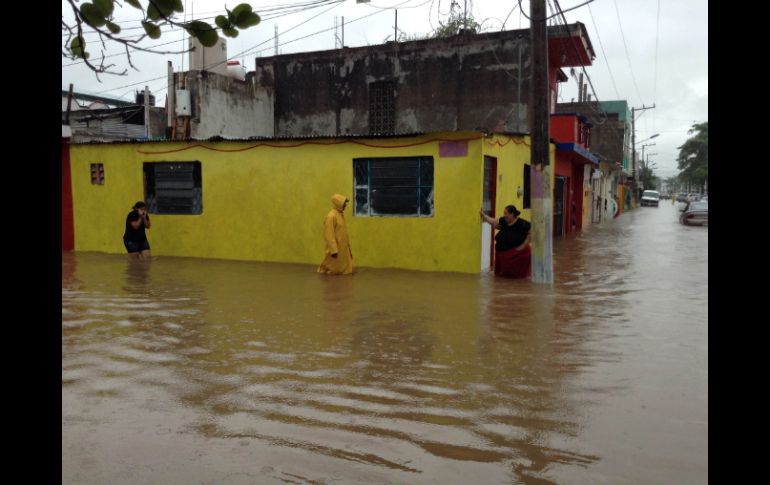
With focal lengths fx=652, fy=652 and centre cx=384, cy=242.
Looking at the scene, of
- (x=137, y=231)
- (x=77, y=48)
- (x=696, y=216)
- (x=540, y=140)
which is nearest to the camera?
(x=77, y=48)

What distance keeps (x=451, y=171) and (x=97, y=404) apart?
8130 millimetres

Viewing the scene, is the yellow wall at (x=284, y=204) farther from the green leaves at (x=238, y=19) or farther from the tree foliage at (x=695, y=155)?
the tree foliage at (x=695, y=155)

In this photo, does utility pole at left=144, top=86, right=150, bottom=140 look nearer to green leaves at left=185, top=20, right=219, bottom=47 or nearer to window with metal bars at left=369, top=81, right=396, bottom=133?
window with metal bars at left=369, top=81, right=396, bottom=133

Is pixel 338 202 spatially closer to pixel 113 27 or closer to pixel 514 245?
pixel 514 245

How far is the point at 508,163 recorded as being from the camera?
13.1 meters

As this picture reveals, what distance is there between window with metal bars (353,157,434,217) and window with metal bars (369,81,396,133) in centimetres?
908

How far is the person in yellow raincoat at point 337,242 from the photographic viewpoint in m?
11.1

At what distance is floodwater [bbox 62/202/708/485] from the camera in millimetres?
3570

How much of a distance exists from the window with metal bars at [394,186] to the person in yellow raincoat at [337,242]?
1.20 m

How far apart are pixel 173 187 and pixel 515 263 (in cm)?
780

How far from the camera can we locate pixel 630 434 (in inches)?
157

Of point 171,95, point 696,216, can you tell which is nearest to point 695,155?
point 696,216

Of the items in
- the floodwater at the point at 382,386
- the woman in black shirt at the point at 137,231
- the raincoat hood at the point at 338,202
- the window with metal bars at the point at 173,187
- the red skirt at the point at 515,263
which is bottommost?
the floodwater at the point at 382,386

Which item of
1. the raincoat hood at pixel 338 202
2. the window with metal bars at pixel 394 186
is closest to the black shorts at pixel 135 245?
the window with metal bars at pixel 394 186
